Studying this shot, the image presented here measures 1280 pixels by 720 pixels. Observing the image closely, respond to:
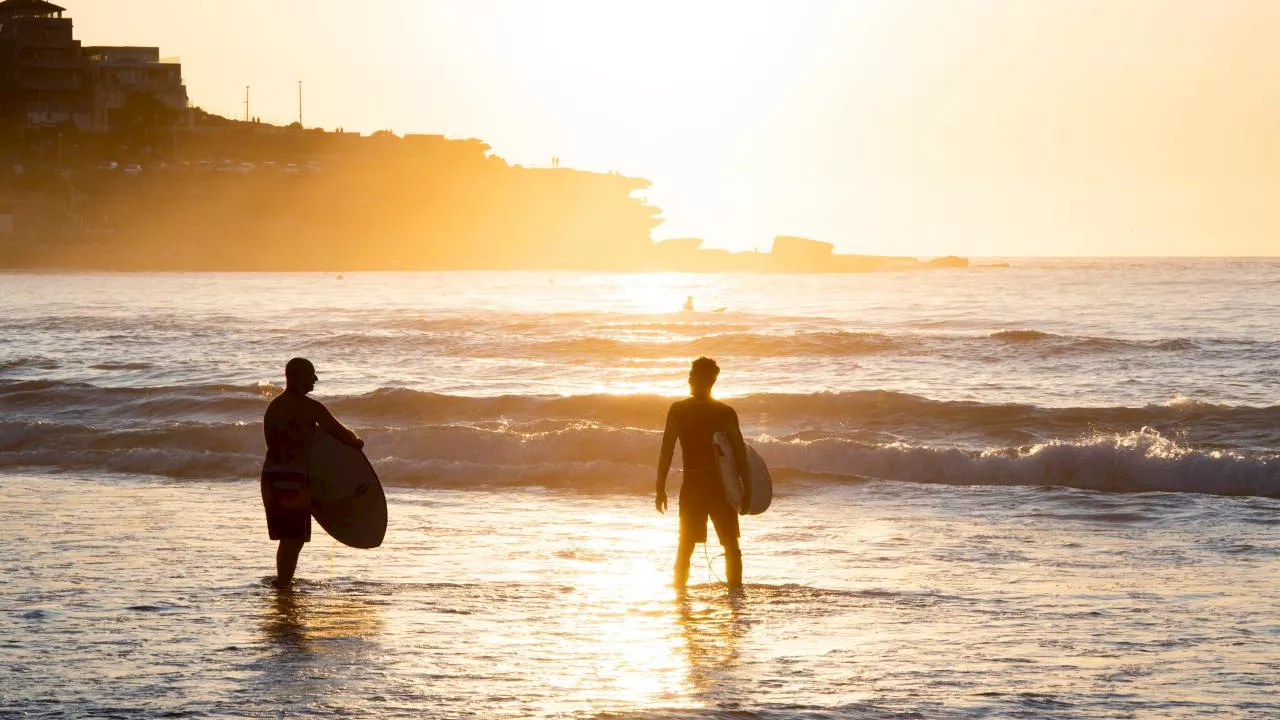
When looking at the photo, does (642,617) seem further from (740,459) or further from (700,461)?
(740,459)

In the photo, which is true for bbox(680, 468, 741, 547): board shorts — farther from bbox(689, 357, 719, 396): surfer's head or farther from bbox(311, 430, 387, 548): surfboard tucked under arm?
bbox(311, 430, 387, 548): surfboard tucked under arm

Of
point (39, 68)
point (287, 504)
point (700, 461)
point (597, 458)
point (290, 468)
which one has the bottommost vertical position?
point (597, 458)

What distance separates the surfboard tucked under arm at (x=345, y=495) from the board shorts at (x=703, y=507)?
2.36 m

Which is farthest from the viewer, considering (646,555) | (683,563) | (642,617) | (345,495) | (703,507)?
(646,555)

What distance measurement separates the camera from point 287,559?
10469 mm

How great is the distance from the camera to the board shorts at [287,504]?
10445 millimetres

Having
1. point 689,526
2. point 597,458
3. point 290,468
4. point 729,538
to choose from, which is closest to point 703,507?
point 689,526

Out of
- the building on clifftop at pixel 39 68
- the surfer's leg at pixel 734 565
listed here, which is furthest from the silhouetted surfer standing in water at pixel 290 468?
the building on clifftop at pixel 39 68

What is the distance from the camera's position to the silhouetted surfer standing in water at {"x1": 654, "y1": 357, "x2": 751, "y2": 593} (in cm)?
1012

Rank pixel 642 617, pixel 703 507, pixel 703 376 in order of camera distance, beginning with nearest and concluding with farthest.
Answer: pixel 642 617 → pixel 703 376 → pixel 703 507

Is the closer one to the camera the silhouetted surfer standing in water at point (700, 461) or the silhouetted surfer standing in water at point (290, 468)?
the silhouetted surfer standing in water at point (700, 461)

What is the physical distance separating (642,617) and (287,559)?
283 centimetres

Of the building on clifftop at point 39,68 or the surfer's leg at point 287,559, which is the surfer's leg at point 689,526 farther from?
the building on clifftop at point 39,68

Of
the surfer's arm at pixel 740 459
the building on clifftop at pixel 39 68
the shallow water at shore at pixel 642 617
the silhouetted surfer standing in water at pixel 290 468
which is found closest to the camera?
the shallow water at shore at pixel 642 617
